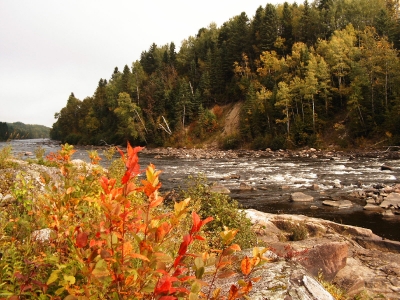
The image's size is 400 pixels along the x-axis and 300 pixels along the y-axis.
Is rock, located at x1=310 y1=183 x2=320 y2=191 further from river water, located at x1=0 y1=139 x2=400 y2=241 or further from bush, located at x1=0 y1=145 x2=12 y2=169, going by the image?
bush, located at x1=0 y1=145 x2=12 y2=169

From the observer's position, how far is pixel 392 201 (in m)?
13.0

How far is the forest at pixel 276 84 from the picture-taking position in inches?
1455

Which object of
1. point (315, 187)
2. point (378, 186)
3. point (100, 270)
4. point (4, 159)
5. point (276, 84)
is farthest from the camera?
point (276, 84)

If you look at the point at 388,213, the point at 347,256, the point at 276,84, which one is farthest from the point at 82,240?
the point at 276,84

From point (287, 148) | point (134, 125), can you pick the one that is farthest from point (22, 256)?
point (134, 125)

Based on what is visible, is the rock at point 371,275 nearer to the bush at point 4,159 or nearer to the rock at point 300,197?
the rock at point 300,197

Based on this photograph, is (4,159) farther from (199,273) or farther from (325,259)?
(199,273)

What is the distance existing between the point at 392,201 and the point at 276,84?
3875 centimetres

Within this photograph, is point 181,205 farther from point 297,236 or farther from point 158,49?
point 158,49

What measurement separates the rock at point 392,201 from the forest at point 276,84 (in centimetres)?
2194

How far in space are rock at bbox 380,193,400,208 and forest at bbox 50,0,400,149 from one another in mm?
21940

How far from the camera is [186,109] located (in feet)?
186

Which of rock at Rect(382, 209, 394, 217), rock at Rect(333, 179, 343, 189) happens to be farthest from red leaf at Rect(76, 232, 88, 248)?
rock at Rect(333, 179, 343, 189)

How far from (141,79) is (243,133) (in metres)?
31.3
